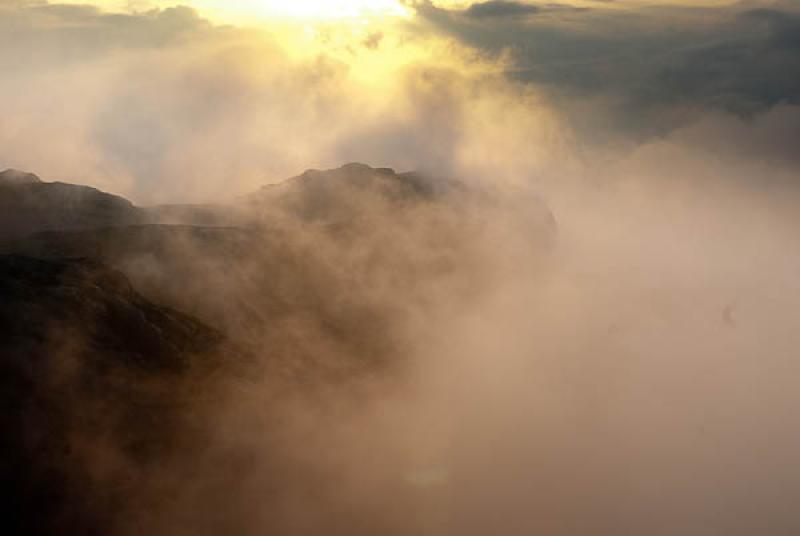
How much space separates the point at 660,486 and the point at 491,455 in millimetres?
16555

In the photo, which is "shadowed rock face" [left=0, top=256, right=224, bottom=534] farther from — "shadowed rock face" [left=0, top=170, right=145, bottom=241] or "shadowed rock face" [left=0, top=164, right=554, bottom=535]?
"shadowed rock face" [left=0, top=170, right=145, bottom=241]

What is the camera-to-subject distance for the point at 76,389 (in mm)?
29125

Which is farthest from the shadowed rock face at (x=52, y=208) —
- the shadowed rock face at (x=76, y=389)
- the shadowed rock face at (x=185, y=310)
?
the shadowed rock face at (x=76, y=389)

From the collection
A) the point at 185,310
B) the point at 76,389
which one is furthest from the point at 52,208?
the point at 76,389

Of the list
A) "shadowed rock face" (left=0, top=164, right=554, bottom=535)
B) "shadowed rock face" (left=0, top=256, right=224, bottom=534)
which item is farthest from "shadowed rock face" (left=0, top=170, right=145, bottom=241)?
"shadowed rock face" (left=0, top=256, right=224, bottom=534)

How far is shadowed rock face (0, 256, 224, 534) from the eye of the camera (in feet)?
87.1

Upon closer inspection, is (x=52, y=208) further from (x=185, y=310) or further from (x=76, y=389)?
(x=76, y=389)

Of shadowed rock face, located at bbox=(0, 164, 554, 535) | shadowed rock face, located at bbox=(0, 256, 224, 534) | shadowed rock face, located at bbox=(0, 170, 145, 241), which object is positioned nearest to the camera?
shadowed rock face, located at bbox=(0, 256, 224, 534)

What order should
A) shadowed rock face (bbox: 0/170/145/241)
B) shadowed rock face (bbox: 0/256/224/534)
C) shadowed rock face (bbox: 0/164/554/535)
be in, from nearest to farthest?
shadowed rock face (bbox: 0/256/224/534), shadowed rock face (bbox: 0/164/554/535), shadowed rock face (bbox: 0/170/145/241)

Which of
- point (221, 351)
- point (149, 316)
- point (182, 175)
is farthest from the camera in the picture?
point (182, 175)

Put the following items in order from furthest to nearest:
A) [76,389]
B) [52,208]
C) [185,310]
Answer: [52,208], [185,310], [76,389]

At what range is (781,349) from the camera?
117125mm

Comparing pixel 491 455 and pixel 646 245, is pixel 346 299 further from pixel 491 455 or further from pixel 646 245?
pixel 646 245

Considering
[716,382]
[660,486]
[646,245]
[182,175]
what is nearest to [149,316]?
[660,486]
